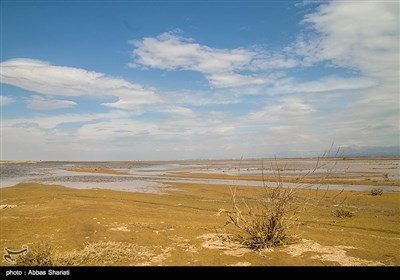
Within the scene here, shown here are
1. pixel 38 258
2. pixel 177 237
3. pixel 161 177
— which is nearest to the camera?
pixel 38 258

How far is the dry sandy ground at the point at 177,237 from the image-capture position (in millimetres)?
7133

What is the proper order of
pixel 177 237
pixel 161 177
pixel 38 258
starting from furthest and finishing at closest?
pixel 161 177, pixel 177 237, pixel 38 258

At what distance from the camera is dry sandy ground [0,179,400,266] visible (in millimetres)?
7133

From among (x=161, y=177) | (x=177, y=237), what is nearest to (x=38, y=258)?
(x=177, y=237)

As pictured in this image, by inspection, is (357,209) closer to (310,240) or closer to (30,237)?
(310,240)

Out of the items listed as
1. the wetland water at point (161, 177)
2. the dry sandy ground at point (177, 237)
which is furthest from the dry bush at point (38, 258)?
the wetland water at point (161, 177)

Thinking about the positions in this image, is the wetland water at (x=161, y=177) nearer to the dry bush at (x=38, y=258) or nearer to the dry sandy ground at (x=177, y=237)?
the dry sandy ground at (x=177, y=237)

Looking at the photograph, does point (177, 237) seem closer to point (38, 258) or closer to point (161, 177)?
point (38, 258)

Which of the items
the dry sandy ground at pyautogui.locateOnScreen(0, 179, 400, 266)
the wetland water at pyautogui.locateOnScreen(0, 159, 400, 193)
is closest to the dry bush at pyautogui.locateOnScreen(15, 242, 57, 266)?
the dry sandy ground at pyautogui.locateOnScreen(0, 179, 400, 266)

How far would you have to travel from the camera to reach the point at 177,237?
920cm

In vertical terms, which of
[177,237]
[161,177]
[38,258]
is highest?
[38,258]

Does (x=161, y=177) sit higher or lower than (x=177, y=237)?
lower

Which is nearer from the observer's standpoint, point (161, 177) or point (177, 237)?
point (177, 237)
